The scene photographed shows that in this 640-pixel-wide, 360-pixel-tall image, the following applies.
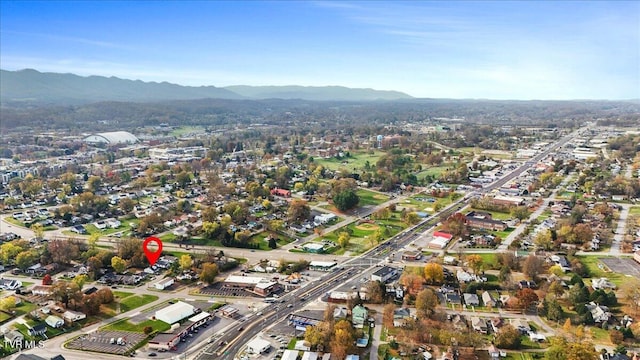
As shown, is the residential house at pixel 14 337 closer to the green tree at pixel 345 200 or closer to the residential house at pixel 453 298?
the residential house at pixel 453 298


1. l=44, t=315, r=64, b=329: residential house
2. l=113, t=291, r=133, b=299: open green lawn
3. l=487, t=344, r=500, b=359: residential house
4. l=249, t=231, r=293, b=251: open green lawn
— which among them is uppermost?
l=487, t=344, r=500, b=359: residential house

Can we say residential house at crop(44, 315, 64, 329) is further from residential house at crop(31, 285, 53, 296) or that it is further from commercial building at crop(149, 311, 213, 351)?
commercial building at crop(149, 311, 213, 351)

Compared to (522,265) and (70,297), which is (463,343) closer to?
(522,265)

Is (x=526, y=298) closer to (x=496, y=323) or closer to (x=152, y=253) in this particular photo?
(x=496, y=323)

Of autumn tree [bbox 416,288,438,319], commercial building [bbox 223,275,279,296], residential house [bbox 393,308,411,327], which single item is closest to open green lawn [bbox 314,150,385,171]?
commercial building [bbox 223,275,279,296]

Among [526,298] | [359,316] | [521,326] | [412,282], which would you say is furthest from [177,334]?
[526,298]

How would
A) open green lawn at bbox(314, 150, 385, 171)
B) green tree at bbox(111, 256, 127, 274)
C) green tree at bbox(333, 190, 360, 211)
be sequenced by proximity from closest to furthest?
1. green tree at bbox(111, 256, 127, 274)
2. green tree at bbox(333, 190, 360, 211)
3. open green lawn at bbox(314, 150, 385, 171)

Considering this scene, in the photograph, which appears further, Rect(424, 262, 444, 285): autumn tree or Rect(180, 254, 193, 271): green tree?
Rect(180, 254, 193, 271): green tree

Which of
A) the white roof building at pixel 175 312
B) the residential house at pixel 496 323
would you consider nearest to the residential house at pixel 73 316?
the white roof building at pixel 175 312
